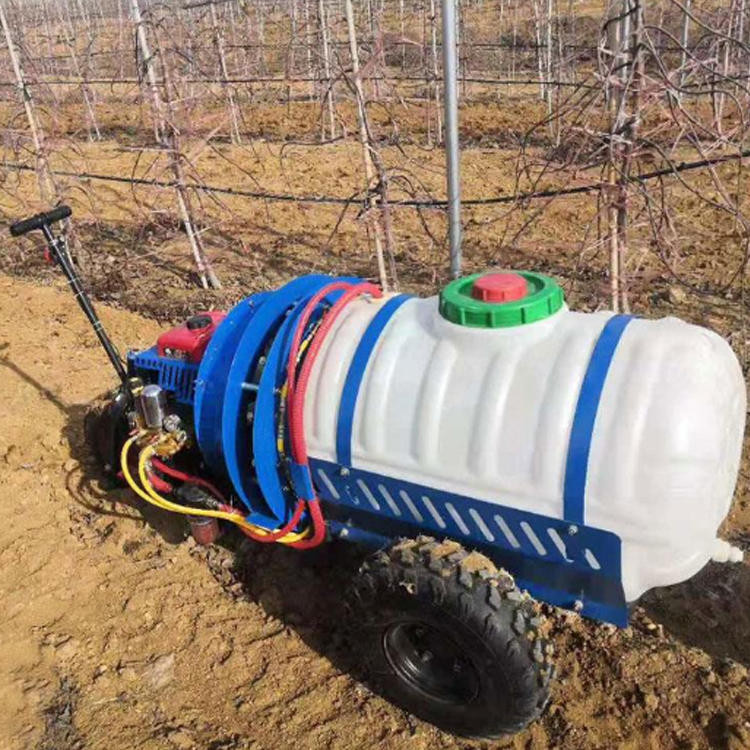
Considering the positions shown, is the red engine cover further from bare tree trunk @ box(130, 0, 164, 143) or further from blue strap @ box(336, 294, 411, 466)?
bare tree trunk @ box(130, 0, 164, 143)

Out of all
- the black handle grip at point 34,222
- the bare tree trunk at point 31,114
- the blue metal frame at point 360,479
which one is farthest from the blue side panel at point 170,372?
the bare tree trunk at point 31,114

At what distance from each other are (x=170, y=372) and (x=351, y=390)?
45.9 inches

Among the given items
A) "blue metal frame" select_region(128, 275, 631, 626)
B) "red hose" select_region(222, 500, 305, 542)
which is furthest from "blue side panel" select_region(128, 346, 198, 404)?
"red hose" select_region(222, 500, 305, 542)

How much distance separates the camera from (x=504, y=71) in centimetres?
1859

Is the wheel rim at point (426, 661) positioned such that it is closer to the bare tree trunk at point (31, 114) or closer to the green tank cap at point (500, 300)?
the green tank cap at point (500, 300)

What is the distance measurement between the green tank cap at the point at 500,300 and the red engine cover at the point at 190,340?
1175 mm

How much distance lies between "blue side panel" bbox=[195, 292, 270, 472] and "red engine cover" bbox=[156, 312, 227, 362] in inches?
9.0

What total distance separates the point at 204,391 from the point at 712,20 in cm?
1449

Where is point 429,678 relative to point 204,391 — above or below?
below

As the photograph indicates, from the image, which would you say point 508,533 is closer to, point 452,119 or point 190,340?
point 190,340

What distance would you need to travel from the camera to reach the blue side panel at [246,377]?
2.93 meters

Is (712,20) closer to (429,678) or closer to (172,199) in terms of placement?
(172,199)

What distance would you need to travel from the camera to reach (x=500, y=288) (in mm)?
2572

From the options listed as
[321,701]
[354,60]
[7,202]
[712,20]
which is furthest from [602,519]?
[712,20]
